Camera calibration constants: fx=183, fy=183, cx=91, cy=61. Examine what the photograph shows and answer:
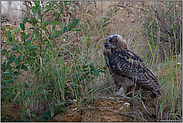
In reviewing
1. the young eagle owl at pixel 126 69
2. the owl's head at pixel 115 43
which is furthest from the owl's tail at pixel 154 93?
the owl's head at pixel 115 43

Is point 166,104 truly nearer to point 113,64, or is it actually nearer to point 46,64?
point 113,64

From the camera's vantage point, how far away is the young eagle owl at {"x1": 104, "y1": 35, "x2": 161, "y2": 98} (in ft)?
7.66

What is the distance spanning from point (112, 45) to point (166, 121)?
4.01 feet

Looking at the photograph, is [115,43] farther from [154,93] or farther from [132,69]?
[154,93]

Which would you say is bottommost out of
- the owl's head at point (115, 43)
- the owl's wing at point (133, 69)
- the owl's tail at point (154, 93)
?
the owl's tail at point (154, 93)

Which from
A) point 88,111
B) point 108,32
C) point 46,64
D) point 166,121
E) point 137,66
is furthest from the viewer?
point 108,32

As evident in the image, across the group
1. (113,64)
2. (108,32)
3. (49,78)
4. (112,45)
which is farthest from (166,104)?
(108,32)

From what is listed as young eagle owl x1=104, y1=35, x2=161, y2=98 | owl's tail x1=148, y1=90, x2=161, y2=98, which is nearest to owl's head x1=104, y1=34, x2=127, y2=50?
young eagle owl x1=104, y1=35, x2=161, y2=98

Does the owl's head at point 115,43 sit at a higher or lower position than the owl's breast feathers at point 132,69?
higher

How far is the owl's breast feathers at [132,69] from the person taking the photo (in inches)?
91.5

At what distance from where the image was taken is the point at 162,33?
133 inches

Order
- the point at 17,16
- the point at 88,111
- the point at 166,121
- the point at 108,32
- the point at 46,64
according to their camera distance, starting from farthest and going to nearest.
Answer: the point at 108,32, the point at 17,16, the point at 46,64, the point at 88,111, the point at 166,121

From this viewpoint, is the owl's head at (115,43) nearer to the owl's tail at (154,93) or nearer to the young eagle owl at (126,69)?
the young eagle owl at (126,69)

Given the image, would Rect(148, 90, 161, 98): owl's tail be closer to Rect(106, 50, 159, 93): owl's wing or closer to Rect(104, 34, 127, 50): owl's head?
Rect(106, 50, 159, 93): owl's wing
